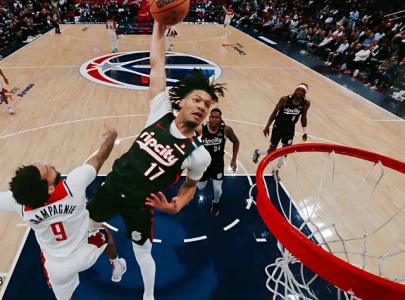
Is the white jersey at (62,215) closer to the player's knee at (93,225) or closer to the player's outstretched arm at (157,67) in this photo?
the player's knee at (93,225)

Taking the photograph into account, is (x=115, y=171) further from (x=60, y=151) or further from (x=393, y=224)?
(x=393, y=224)

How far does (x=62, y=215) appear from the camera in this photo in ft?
7.43

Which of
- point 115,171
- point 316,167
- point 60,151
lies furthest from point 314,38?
point 115,171

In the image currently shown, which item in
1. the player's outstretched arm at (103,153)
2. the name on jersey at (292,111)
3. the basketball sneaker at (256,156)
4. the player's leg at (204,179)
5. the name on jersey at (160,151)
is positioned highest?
the name on jersey at (160,151)

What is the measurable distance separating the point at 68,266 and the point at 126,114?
508cm

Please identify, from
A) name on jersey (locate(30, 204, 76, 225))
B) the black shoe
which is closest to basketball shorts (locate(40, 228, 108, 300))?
name on jersey (locate(30, 204, 76, 225))

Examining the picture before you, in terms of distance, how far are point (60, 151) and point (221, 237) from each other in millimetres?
3555

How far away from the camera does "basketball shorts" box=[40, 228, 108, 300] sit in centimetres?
239

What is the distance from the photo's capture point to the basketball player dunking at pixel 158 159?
7.71ft

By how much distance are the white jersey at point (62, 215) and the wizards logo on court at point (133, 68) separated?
21.3ft

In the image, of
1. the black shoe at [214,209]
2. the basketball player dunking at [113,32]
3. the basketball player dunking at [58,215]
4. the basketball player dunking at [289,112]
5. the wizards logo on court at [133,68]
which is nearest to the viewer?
the basketball player dunking at [58,215]

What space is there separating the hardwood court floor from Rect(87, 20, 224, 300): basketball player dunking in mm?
1904

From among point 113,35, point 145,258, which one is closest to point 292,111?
point 145,258

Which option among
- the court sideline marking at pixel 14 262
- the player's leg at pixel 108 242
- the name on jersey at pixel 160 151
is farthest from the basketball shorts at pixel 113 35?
the name on jersey at pixel 160 151
